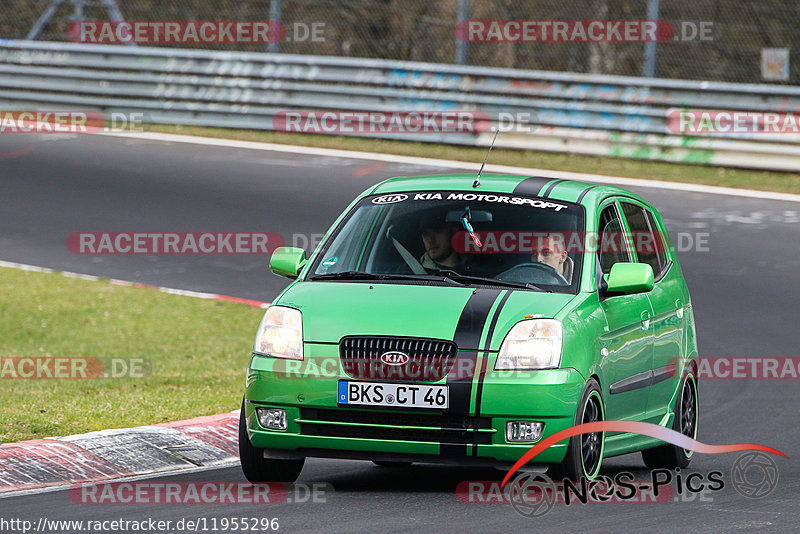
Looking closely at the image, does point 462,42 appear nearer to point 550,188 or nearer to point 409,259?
point 550,188

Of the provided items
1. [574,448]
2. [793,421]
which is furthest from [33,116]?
[574,448]

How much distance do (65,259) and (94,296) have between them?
163cm

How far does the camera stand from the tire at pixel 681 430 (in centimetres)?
880

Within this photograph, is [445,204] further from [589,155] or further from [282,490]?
[589,155]

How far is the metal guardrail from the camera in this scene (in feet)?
65.0

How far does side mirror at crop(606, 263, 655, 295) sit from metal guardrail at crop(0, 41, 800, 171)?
1208 centimetres

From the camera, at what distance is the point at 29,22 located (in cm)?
2752

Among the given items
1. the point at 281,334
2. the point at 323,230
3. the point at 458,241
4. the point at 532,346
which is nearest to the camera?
the point at 532,346

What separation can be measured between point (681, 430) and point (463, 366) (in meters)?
2.49

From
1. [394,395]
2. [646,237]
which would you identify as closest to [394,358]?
[394,395]

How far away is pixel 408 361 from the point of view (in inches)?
274

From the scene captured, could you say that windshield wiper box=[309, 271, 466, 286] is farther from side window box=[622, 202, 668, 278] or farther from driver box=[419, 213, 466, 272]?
side window box=[622, 202, 668, 278]

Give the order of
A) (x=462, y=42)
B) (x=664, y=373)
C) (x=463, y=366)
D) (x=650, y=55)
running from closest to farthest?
1. (x=463, y=366)
2. (x=664, y=373)
3. (x=650, y=55)
4. (x=462, y=42)

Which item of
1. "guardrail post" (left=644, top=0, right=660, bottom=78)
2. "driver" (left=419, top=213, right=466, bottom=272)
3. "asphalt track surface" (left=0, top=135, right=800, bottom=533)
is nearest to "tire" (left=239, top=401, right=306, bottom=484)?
"asphalt track surface" (left=0, top=135, right=800, bottom=533)
